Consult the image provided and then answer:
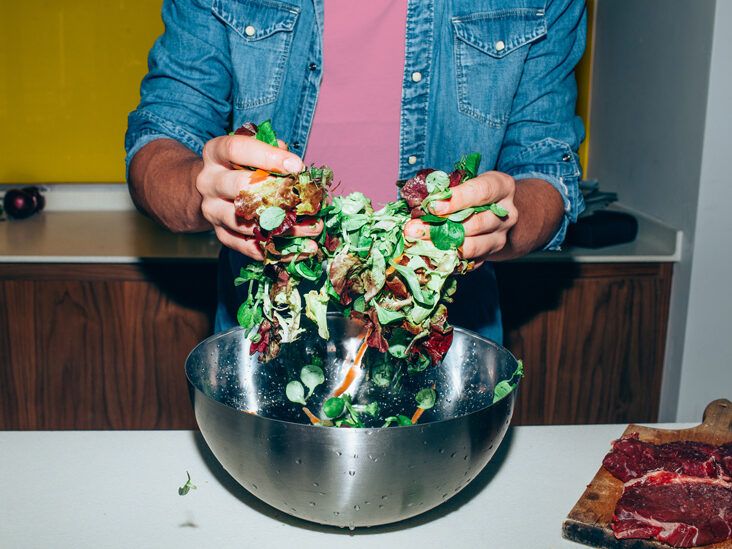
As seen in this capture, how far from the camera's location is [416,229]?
0.87 metres

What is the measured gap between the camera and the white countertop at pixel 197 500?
889mm

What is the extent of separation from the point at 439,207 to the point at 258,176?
0.62 feet

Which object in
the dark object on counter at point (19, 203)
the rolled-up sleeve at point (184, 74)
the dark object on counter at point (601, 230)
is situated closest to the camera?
the rolled-up sleeve at point (184, 74)

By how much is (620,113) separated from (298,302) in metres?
1.96

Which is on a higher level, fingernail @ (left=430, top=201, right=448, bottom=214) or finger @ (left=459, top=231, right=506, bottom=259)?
fingernail @ (left=430, top=201, right=448, bottom=214)

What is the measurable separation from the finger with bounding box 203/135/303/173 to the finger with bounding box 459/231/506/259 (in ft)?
0.74

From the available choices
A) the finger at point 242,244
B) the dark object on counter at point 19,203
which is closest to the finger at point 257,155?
the finger at point 242,244

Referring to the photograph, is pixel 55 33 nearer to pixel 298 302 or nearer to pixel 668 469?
pixel 298 302

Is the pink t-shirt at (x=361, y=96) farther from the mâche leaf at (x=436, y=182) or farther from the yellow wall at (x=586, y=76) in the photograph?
the yellow wall at (x=586, y=76)

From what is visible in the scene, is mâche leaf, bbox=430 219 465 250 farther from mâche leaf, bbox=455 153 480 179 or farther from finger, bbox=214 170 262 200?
finger, bbox=214 170 262 200

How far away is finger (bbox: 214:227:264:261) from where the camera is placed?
94cm

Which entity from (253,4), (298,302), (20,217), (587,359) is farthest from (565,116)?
(20,217)

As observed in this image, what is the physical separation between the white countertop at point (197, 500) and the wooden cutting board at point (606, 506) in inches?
0.8

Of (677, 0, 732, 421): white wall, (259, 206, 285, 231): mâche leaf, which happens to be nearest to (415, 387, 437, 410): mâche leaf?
(259, 206, 285, 231): mâche leaf
